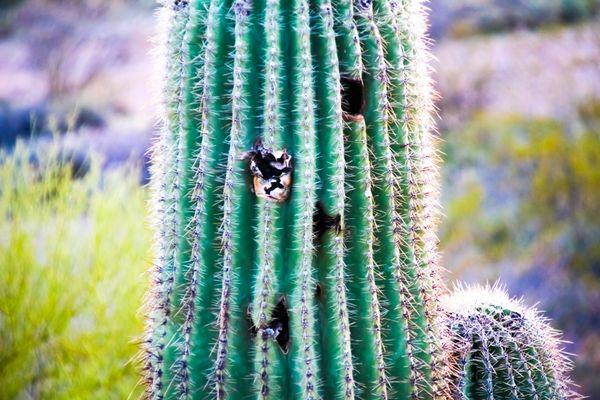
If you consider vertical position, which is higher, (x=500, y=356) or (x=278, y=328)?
(x=500, y=356)

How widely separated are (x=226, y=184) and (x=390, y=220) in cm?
41

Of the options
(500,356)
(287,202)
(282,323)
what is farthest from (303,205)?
(500,356)

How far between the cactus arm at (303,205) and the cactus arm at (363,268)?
114mm

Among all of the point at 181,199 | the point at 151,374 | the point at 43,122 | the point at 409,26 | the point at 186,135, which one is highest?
the point at 43,122

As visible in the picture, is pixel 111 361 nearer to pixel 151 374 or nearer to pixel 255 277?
pixel 151 374

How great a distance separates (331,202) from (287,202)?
101 millimetres

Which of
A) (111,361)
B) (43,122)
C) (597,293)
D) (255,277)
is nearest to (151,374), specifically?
(255,277)

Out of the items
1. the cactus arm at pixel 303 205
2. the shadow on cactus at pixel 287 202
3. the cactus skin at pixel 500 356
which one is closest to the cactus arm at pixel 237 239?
the shadow on cactus at pixel 287 202

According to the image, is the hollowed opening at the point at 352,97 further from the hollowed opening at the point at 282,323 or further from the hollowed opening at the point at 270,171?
the hollowed opening at the point at 282,323

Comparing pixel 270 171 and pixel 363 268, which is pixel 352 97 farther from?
pixel 363 268

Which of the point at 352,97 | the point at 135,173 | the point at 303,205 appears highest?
the point at 135,173

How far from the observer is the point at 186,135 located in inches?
78.4

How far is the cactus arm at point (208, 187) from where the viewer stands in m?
1.94

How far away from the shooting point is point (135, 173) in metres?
4.80
